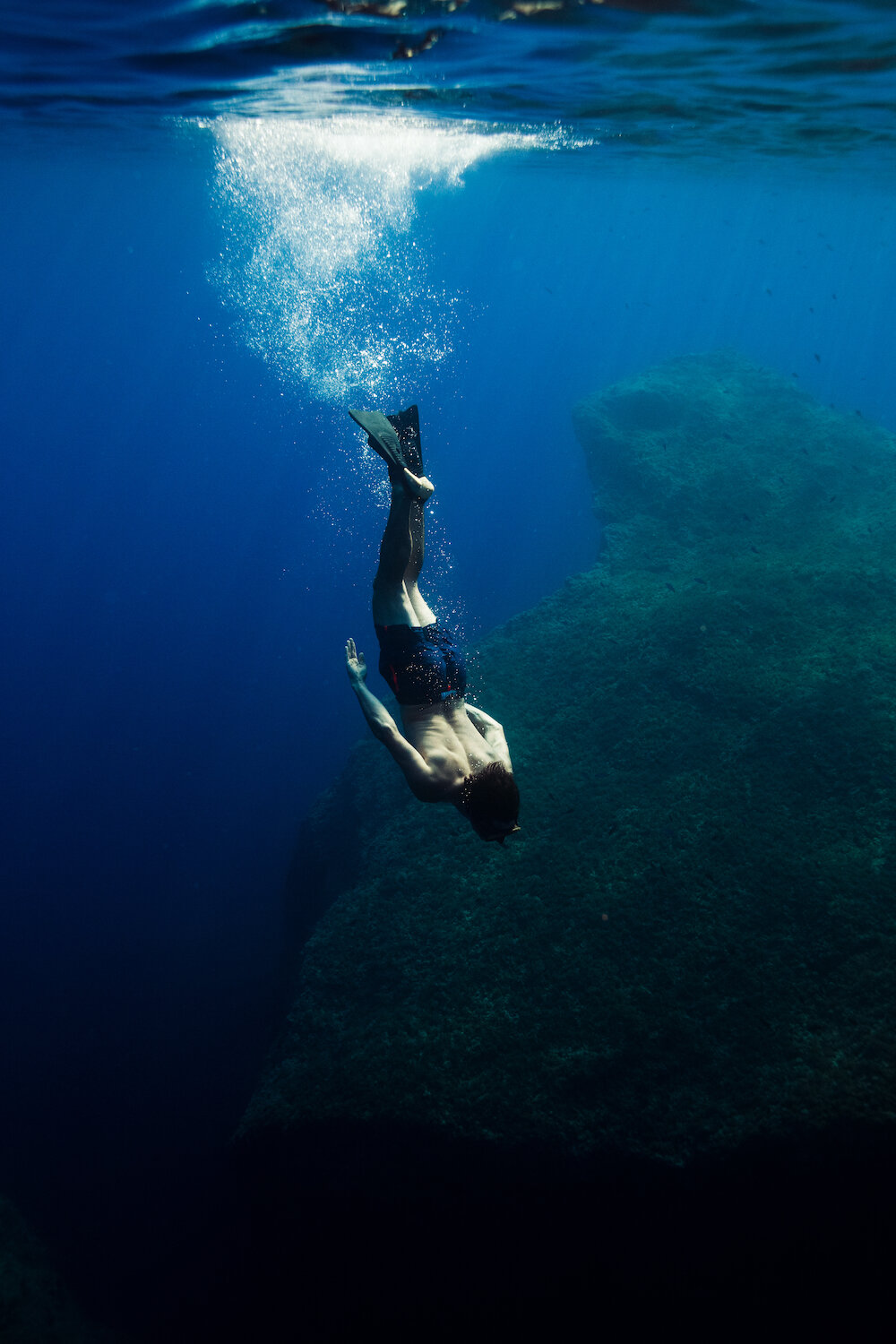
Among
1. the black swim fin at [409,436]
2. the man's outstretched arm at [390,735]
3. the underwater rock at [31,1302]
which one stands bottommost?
the underwater rock at [31,1302]

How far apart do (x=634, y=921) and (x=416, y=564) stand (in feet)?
14.3

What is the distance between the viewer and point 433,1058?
20.4ft

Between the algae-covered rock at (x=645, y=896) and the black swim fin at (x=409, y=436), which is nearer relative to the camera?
the black swim fin at (x=409, y=436)

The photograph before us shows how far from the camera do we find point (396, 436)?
17.4 ft

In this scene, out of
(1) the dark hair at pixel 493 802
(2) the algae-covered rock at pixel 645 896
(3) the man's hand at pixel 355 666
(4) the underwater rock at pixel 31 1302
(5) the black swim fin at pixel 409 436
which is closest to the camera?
(1) the dark hair at pixel 493 802

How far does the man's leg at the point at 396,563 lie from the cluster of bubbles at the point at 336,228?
13698mm

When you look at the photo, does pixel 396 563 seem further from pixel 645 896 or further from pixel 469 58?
pixel 469 58

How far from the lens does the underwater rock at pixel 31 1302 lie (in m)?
7.21

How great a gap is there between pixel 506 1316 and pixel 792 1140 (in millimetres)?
2565

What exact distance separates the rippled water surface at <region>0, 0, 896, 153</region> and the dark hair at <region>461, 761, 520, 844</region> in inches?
324

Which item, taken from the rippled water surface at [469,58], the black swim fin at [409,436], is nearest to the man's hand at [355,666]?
the black swim fin at [409,436]

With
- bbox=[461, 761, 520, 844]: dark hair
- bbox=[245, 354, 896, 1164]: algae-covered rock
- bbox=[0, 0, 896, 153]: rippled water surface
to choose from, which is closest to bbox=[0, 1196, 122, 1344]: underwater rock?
bbox=[245, 354, 896, 1164]: algae-covered rock

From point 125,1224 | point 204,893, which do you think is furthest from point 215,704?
point 125,1224

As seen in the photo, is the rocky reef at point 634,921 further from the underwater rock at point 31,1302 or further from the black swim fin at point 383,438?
the black swim fin at point 383,438
